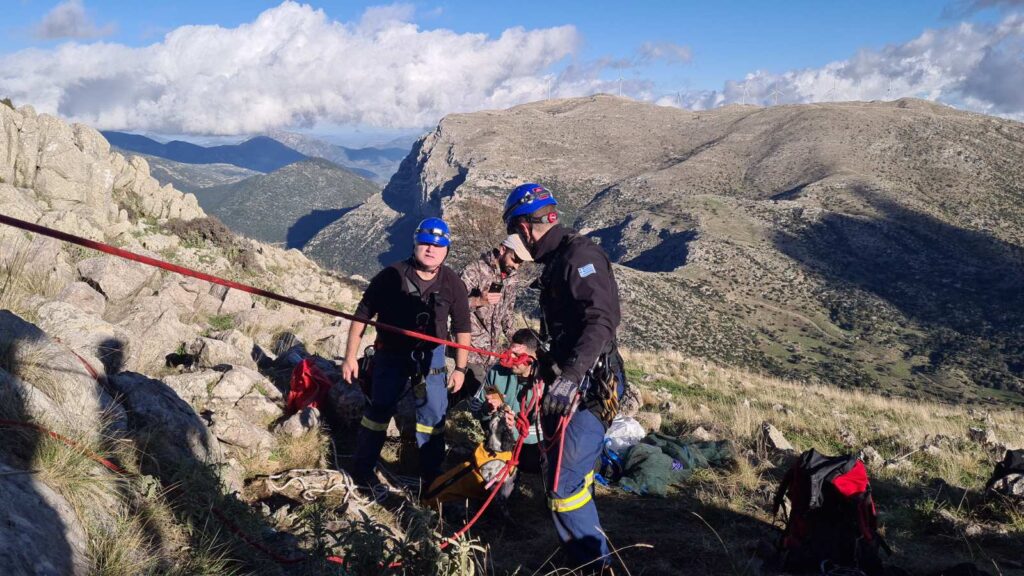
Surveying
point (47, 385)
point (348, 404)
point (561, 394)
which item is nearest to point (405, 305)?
point (348, 404)

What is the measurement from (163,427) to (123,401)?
32 centimetres

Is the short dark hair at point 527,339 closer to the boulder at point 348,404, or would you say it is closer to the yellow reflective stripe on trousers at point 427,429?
the yellow reflective stripe on trousers at point 427,429

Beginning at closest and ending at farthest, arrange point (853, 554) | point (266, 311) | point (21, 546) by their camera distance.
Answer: point (21, 546), point (853, 554), point (266, 311)

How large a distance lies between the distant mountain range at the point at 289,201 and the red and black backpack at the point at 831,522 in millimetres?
139894

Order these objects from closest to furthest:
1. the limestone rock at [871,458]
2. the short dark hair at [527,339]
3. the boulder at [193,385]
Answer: the boulder at [193,385]
the short dark hair at [527,339]
the limestone rock at [871,458]

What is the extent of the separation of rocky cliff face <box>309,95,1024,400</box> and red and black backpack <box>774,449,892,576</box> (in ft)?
82.5

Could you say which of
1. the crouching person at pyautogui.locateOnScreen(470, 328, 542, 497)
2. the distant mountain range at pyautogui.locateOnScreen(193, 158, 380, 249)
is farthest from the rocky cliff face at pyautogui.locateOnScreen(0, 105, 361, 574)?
the distant mountain range at pyautogui.locateOnScreen(193, 158, 380, 249)

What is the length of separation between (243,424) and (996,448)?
9483mm

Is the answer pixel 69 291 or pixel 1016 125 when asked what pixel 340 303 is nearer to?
pixel 69 291

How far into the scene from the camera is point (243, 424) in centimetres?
535

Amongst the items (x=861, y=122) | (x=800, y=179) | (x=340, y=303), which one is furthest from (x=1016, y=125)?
(x=340, y=303)

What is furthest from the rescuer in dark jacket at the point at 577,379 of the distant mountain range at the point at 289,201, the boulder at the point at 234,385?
the distant mountain range at the point at 289,201

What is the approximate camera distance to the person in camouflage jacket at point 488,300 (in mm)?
6672

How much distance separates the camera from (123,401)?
3830 mm
